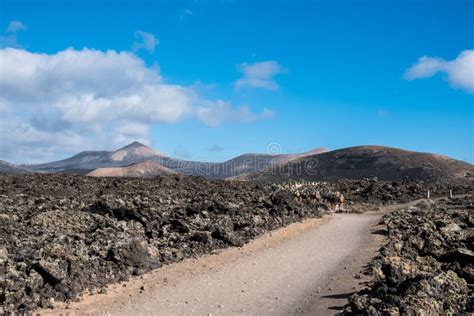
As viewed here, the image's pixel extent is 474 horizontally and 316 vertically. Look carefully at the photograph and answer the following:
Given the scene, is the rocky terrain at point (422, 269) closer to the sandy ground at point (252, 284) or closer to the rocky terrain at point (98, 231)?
the sandy ground at point (252, 284)

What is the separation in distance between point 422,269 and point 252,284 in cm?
455

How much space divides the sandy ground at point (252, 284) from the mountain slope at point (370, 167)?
2271 inches

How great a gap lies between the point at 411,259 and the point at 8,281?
11.1 metres

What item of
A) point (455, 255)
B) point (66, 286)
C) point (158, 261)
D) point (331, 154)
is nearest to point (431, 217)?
point (455, 255)

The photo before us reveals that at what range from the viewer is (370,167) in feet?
296

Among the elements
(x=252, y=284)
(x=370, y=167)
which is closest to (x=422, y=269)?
(x=252, y=284)

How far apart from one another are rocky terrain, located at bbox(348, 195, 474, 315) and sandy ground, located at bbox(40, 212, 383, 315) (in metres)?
1.04

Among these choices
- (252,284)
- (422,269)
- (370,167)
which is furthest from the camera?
(370,167)

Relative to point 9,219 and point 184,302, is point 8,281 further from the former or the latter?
point 9,219

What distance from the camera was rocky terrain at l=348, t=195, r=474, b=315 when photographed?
8531 millimetres

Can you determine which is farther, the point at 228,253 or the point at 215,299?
the point at 228,253

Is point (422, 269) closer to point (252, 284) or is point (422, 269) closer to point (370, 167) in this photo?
point (252, 284)

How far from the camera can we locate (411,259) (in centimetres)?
1549

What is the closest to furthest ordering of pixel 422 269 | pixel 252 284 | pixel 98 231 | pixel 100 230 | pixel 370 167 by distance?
pixel 252 284, pixel 422 269, pixel 98 231, pixel 100 230, pixel 370 167
